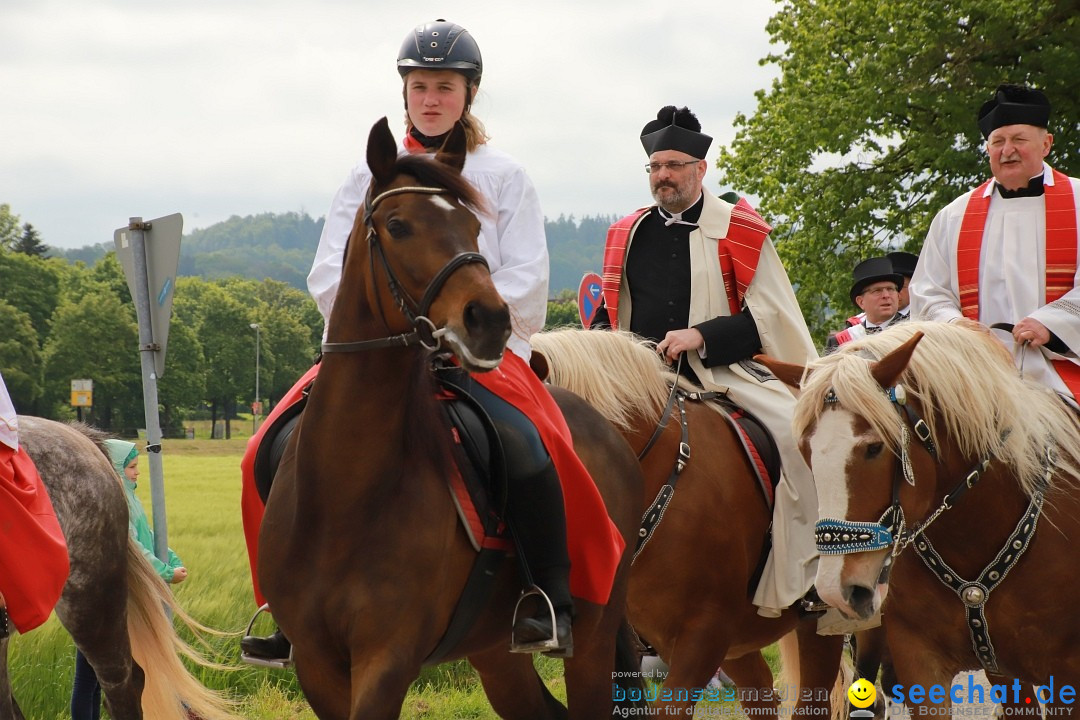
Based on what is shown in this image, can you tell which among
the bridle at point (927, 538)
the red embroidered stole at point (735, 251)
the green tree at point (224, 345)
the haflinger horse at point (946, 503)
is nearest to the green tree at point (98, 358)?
the green tree at point (224, 345)

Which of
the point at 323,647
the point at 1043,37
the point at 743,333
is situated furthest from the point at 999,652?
the point at 1043,37

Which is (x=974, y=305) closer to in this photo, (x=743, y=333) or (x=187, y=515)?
(x=743, y=333)

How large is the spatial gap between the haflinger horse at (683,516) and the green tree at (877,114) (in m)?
16.4

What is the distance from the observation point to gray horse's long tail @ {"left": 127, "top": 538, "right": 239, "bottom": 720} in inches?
285

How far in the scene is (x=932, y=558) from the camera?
511 cm

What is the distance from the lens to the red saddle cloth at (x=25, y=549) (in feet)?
17.8

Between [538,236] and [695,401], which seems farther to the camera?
[695,401]

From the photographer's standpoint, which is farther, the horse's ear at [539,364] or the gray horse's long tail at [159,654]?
the gray horse's long tail at [159,654]

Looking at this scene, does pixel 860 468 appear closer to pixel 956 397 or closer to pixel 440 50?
pixel 956 397

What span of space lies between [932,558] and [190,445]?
7295 centimetres

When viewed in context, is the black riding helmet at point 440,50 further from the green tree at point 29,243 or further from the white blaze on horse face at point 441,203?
the green tree at point 29,243

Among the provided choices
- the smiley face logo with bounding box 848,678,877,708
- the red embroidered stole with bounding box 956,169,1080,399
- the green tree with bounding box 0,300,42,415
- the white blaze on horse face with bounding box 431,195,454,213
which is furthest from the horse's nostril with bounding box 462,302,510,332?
the green tree with bounding box 0,300,42,415

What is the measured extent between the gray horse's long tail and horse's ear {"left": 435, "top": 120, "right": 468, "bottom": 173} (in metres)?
4.24

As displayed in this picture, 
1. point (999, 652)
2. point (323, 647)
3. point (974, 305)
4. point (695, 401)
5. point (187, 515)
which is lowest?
point (187, 515)
